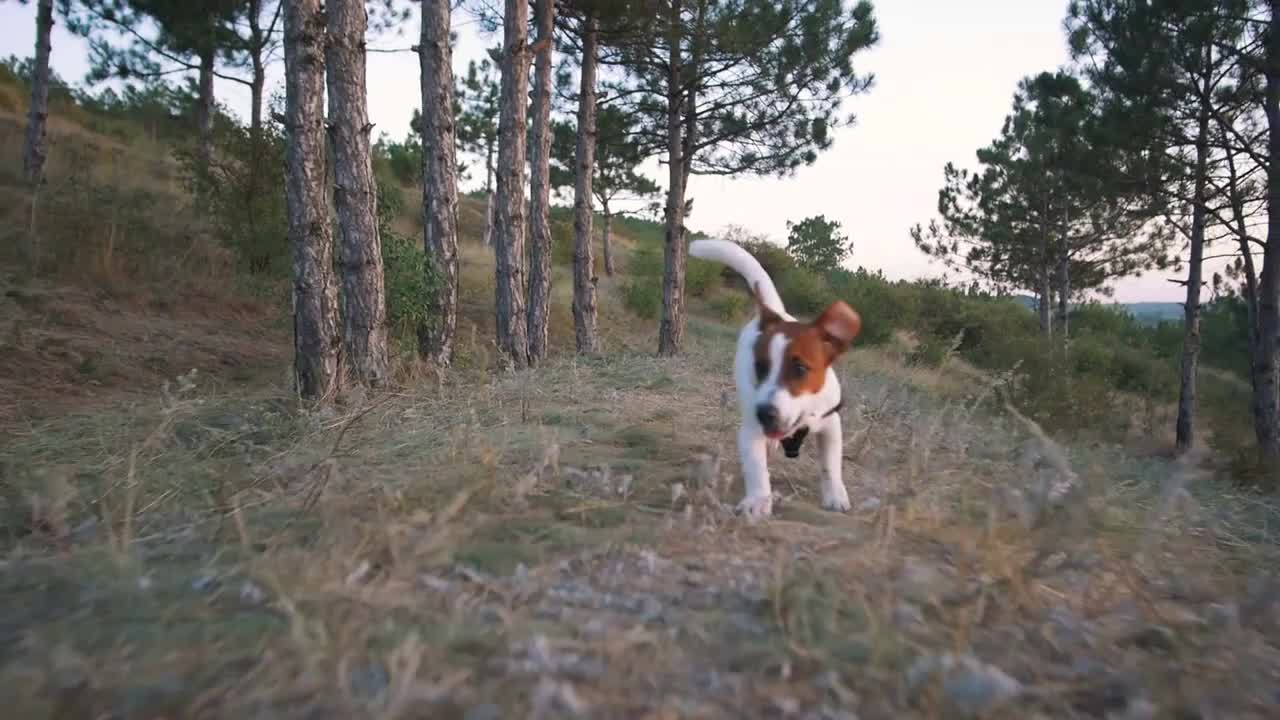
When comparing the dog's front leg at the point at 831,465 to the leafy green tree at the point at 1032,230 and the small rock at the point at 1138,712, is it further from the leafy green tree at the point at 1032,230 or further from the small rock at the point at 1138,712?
the leafy green tree at the point at 1032,230

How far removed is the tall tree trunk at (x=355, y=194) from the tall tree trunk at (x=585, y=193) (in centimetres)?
620

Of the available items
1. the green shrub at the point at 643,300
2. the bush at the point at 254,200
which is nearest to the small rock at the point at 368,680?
the bush at the point at 254,200

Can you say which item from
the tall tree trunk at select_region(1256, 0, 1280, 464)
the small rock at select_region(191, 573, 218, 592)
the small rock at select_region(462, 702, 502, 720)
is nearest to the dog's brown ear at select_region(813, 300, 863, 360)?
the small rock at select_region(462, 702, 502, 720)

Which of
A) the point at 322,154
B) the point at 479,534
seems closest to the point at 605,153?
the point at 322,154

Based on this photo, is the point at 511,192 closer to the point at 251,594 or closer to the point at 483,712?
the point at 251,594

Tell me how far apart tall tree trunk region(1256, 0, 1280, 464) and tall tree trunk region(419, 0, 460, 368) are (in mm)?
11324

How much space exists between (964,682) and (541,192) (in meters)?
10.7

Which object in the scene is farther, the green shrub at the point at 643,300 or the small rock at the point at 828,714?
the green shrub at the point at 643,300

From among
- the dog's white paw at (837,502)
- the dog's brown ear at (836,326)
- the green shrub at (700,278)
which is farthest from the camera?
the green shrub at (700,278)

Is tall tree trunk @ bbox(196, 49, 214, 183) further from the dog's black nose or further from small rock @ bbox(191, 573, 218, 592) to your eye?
the dog's black nose

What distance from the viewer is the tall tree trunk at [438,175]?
8.79 metres

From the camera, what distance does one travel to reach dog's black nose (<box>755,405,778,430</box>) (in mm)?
2629

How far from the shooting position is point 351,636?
1.72 m

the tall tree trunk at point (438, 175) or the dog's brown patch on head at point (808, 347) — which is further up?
the tall tree trunk at point (438, 175)
